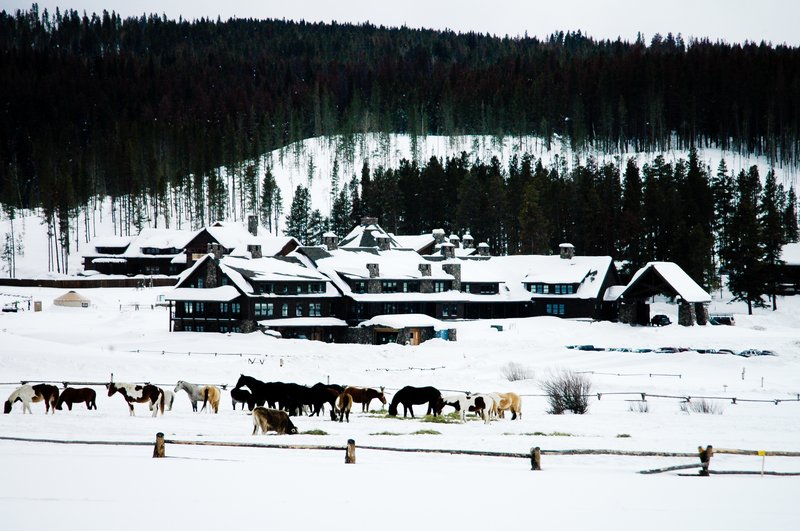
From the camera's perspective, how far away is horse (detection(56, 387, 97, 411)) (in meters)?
28.7

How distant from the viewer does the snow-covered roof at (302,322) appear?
6694cm

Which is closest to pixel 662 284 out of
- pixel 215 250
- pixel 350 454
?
pixel 215 250

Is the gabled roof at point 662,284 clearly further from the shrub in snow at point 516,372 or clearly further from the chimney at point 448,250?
the shrub in snow at point 516,372

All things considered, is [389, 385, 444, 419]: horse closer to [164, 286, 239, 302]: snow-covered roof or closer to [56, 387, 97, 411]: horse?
[56, 387, 97, 411]: horse

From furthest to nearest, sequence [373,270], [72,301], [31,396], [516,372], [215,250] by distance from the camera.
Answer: [72,301], [373,270], [215,250], [516,372], [31,396]

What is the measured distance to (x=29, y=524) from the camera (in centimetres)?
1302

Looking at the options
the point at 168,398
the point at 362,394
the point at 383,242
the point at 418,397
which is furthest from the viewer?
the point at 383,242

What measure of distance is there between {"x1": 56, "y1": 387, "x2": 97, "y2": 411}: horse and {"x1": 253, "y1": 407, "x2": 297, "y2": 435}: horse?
7.94m

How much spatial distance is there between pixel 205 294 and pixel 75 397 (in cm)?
3803

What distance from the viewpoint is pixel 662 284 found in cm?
7131

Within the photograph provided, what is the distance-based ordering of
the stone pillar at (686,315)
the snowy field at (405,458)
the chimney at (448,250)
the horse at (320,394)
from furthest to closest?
the chimney at (448,250) < the stone pillar at (686,315) < the horse at (320,394) < the snowy field at (405,458)

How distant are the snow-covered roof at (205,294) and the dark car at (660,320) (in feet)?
120

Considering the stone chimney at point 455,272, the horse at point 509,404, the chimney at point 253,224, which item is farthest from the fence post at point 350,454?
the chimney at point 253,224

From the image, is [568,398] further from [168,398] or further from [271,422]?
[168,398]
